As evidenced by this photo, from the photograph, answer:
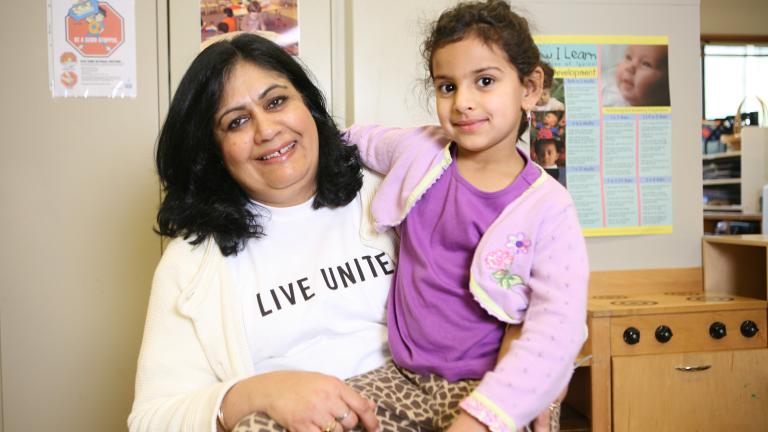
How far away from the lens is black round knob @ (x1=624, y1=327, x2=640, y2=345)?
172cm

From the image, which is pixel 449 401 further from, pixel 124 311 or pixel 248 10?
pixel 248 10

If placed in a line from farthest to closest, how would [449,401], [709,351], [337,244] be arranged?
[709,351] → [337,244] → [449,401]

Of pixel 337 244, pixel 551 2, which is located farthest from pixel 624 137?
pixel 337 244

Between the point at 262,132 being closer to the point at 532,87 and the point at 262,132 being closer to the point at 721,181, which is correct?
the point at 532,87

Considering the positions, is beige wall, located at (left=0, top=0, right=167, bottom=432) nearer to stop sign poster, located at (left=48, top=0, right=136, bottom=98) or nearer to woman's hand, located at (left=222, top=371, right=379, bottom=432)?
stop sign poster, located at (left=48, top=0, right=136, bottom=98)

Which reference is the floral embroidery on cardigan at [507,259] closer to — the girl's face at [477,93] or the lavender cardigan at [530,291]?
the lavender cardigan at [530,291]

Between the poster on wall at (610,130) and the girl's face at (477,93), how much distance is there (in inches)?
37.5

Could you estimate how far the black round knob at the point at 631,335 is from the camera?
1725mm

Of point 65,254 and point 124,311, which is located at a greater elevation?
point 65,254

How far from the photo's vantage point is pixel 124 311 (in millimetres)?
1883

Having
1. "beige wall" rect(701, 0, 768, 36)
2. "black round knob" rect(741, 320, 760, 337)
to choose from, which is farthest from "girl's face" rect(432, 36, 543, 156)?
"beige wall" rect(701, 0, 768, 36)

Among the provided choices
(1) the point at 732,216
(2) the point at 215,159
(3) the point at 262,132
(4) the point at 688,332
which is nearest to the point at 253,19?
(2) the point at 215,159

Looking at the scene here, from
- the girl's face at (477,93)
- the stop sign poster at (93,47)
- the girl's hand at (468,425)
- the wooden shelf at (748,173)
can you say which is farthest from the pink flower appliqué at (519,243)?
the wooden shelf at (748,173)

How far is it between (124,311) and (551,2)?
169 centimetres
